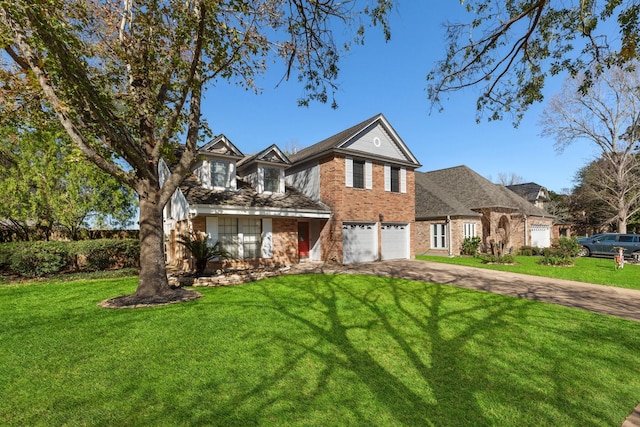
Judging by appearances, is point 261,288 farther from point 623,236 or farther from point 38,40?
point 623,236

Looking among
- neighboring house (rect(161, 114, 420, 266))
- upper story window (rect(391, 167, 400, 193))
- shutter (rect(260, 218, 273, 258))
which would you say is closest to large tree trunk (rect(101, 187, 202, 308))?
neighboring house (rect(161, 114, 420, 266))

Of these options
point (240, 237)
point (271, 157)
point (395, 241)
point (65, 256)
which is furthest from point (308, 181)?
point (65, 256)

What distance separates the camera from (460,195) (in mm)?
24016

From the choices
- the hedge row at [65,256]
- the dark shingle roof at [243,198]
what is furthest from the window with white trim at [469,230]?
the hedge row at [65,256]

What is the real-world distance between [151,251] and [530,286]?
1209cm

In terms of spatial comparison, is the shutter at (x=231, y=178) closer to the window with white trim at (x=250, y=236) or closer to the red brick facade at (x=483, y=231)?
the window with white trim at (x=250, y=236)

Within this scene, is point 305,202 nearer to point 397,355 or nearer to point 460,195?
point 397,355

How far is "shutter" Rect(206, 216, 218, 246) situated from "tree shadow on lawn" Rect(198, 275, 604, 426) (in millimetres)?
5772

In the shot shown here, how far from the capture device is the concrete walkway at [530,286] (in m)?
7.79

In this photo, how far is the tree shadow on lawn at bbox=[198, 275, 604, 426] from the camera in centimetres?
336

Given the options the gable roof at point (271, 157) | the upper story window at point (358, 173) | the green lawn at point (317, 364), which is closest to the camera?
the green lawn at point (317, 364)

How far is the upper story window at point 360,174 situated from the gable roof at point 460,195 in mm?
7033

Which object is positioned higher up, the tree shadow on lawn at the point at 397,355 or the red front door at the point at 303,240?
the red front door at the point at 303,240

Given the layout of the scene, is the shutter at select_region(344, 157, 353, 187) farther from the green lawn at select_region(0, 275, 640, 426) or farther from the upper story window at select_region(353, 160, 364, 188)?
the green lawn at select_region(0, 275, 640, 426)
